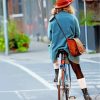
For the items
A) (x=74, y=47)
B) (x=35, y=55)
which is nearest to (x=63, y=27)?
(x=74, y=47)

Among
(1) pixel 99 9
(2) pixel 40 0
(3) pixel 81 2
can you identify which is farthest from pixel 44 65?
(2) pixel 40 0

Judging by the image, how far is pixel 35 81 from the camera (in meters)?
12.6

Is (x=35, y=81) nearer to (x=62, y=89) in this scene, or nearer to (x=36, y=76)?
(x=36, y=76)

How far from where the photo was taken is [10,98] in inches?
393

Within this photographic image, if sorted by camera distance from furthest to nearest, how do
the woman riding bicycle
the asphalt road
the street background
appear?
1. the street background
2. the asphalt road
3. the woman riding bicycle

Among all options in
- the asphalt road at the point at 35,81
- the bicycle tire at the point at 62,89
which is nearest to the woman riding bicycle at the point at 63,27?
the bicycle tire at the point at 62,89

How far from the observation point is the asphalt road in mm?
10302

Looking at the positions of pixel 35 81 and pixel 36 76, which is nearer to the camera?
pixel 35 81

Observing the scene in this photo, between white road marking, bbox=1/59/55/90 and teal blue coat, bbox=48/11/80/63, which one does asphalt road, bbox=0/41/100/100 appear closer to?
white road marking, bbox=1/59/55/90

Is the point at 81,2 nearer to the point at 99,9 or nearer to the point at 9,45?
the point at 99,9

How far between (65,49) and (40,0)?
24347mm

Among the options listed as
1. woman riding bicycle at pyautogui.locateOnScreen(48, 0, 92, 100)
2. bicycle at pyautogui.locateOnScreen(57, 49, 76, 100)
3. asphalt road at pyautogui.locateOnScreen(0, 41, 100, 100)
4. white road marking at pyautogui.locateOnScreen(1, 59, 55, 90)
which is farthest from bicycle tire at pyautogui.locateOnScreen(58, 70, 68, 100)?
white road marking at pyautogui.locateOnScreen(1, 59, 55, 90)

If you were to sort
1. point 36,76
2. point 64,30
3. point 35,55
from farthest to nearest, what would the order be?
point 35,55 < point 36,76 < point 64,30

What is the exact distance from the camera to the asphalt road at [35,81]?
33.8 feet
